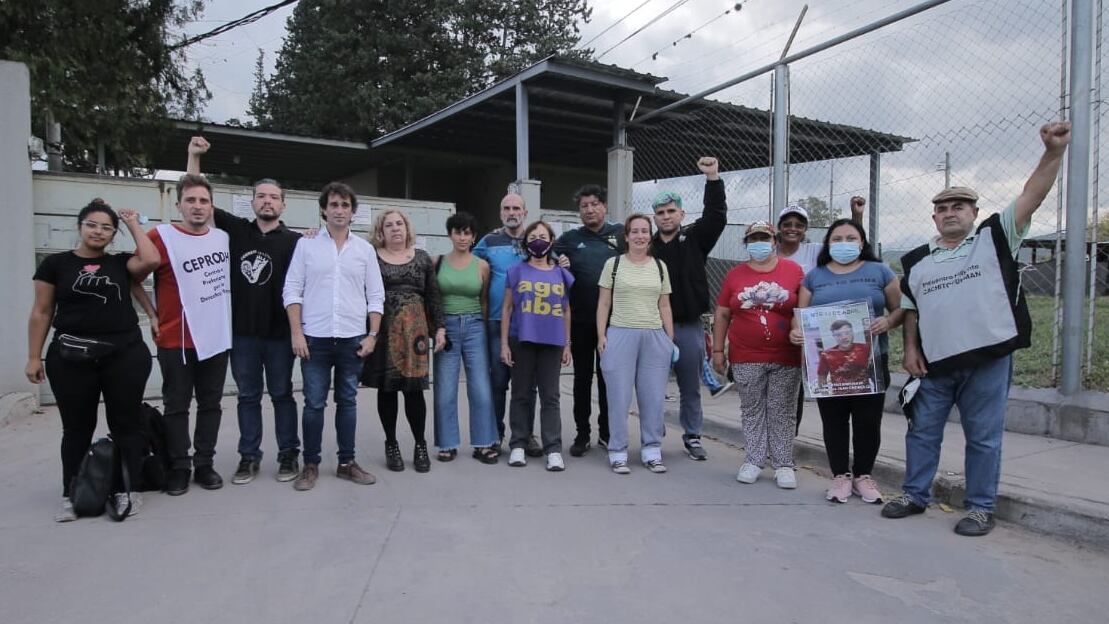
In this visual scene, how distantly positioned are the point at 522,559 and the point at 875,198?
13.2ft

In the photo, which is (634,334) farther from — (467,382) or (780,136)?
(780,136)

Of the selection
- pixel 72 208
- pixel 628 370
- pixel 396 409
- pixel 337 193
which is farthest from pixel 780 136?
pixel 72 208

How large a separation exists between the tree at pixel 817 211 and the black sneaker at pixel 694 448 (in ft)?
7.05

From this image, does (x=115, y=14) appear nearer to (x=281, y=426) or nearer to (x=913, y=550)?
(x=281, y=426)

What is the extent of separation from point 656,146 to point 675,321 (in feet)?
16.2

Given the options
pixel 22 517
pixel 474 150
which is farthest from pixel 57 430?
pixel 474 150

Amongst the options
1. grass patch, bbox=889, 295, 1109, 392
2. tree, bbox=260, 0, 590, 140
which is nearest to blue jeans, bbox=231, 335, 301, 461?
grass patch, bbox=889, 295, 1109, 392

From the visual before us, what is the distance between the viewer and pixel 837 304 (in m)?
4.12

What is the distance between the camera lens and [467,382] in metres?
4.98

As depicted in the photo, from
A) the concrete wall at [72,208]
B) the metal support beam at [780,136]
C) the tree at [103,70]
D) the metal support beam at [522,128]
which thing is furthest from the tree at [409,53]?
the metal support beam at [780,136]

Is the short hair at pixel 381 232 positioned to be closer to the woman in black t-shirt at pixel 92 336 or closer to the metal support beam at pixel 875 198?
the woman in black t-shirt at pixel 92 336

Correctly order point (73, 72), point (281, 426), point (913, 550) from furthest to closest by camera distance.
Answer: point (73, 72) → point (281, 426) → point (913, 550)

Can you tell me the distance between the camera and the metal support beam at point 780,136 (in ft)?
20.5

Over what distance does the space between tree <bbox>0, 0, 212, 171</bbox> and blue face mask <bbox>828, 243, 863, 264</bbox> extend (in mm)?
8990
